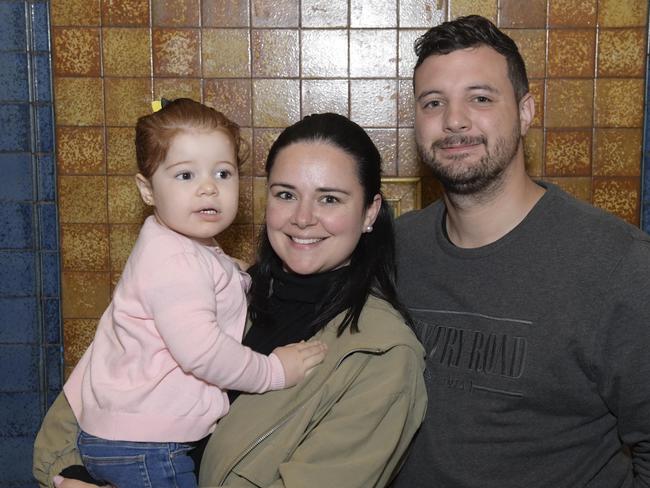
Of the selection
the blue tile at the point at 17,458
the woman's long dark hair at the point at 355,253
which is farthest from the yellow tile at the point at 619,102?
the blue tile at the point at 17,458

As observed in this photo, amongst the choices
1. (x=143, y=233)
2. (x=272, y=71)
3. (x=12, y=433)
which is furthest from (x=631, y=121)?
(x=12, y=433)

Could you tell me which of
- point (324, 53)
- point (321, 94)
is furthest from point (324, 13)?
point (321, 94)

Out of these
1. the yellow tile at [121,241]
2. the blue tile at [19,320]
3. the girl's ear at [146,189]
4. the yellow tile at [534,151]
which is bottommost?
the blue tile at [19,320]

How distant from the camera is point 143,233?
1.48 meters

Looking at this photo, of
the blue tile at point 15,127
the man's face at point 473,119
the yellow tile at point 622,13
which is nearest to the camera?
the man's face at point 473,119

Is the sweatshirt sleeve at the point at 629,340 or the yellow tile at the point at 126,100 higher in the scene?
the yellow tile at the point at 126,100

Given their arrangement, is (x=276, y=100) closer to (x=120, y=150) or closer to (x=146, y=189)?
(x=120, y=150)

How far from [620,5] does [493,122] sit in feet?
3.82

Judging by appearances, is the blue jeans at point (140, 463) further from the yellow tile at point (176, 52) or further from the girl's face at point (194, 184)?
the yellow tile at point (176, 52)

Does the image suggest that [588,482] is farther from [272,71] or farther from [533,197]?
[272,71]

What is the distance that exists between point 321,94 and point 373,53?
246mm

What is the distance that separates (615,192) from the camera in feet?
Result: 8.50

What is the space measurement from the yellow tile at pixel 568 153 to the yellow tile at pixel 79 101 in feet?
5.56

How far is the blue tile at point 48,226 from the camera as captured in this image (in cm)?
265
